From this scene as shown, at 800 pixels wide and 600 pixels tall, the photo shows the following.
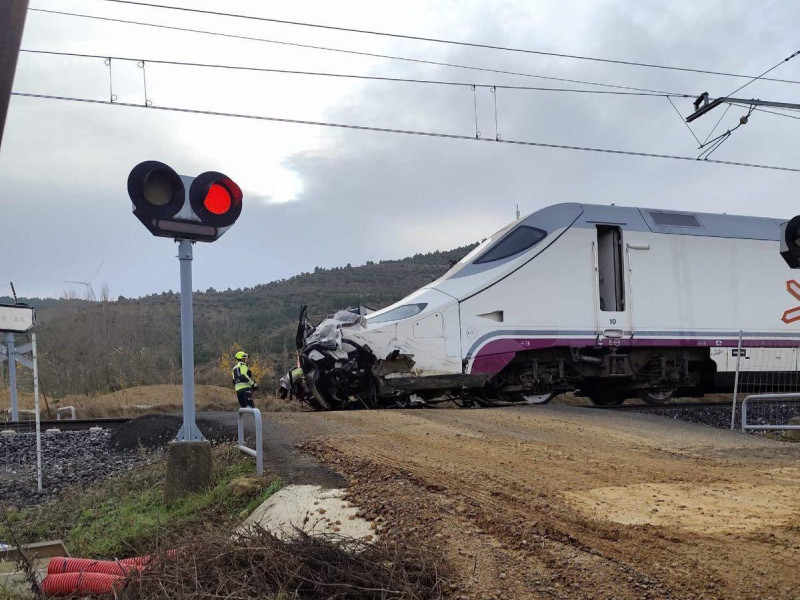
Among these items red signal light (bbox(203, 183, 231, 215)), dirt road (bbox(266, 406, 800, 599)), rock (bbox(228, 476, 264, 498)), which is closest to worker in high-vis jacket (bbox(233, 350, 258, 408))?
dirt road (bbox(266, 406, 800, 599))

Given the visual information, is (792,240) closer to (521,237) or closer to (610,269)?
(521,237)

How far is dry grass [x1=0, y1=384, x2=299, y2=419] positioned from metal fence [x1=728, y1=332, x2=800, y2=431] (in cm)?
1022

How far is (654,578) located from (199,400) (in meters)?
18.8

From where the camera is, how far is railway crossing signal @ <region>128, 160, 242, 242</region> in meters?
5.93

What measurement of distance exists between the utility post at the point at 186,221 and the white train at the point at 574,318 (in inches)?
232

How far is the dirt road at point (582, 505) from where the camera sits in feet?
12.3

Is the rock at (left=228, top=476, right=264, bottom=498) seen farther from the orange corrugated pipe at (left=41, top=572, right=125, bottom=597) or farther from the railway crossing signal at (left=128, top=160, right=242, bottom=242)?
the railway crossing signal at (left=128, top=160, right=242, bottom=242)

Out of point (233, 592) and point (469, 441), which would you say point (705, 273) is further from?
point (233, 592)

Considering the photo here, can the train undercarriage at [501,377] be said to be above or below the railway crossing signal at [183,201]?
below

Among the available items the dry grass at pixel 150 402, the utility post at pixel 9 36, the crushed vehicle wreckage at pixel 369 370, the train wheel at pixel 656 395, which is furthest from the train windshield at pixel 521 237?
the utility post at pixel 9 36

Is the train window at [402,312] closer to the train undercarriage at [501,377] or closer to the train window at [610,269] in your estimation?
the train undercarriage at [501,377]

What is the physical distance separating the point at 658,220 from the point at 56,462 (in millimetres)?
11521

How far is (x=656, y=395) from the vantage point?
49.4 ft

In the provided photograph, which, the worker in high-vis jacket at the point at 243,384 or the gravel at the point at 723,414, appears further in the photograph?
the worker in high-vis jacket at the point at 243,384
